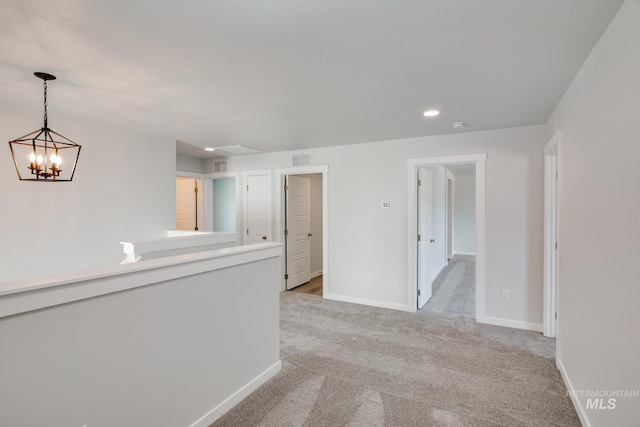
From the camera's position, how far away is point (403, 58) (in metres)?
2.03

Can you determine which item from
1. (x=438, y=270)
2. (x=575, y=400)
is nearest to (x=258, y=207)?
(x=438, y=270)

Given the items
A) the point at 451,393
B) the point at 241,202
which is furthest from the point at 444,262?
the point at 451,393

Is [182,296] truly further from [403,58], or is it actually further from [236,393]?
[403,58]

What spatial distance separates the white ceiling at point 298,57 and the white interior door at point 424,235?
1.44 meters

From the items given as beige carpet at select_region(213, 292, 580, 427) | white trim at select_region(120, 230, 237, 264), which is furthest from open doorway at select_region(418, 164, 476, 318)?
white trim at select_region(120, 230, 237, 264)

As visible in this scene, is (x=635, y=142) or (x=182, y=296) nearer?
(x=635, y=142)

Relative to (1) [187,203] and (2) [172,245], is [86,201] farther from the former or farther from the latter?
(1) [187,203]

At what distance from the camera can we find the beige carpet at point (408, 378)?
212 cm

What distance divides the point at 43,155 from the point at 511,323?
5.42 meters

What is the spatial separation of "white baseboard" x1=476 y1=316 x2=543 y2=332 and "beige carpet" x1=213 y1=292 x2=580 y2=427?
0.11 meters

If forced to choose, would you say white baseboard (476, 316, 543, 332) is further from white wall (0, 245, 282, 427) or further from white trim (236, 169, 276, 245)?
white trim (236, 169, 276, 245)

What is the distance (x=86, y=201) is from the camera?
349 centimetres

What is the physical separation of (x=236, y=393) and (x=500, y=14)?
112 inches

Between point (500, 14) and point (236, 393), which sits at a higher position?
point (500, 14)
